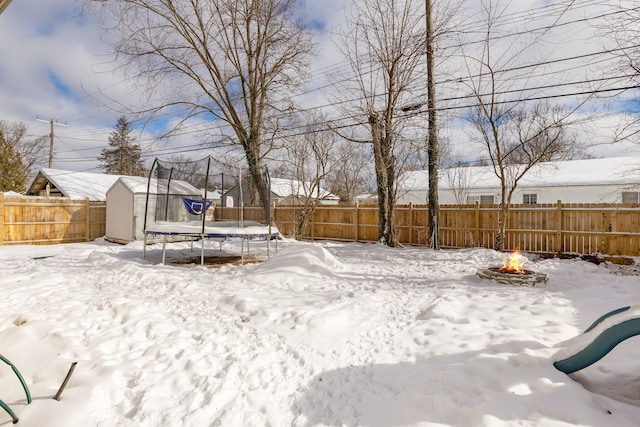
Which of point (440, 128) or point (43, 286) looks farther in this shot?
point (440, 128)

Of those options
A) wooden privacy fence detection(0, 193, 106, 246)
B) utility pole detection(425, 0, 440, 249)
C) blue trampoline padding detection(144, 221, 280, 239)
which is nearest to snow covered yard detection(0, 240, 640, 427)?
blue trampoline padding detection(144, 221, 280, 239)

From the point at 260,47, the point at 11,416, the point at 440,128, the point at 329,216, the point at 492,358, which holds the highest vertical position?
the point at 260,47

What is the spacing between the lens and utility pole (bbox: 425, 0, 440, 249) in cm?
1017

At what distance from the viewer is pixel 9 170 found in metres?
Result: 22.4

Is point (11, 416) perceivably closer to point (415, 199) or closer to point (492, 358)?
point (492, 358)

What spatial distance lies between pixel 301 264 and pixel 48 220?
1255cm

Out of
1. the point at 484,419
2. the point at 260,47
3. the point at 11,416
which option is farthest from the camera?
the point at 260,47

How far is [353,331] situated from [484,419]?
1.76 metres

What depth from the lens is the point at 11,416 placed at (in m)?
2.26

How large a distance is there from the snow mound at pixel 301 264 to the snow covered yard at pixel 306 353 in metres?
0.51

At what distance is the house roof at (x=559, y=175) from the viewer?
15.9 meters

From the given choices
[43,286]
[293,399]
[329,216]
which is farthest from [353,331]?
[329,216]

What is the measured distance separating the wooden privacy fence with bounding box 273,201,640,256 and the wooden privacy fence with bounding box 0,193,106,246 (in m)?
10.8

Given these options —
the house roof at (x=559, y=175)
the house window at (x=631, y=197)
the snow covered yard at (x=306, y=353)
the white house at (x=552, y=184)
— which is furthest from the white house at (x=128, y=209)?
the house window at (x=631, y=197)
